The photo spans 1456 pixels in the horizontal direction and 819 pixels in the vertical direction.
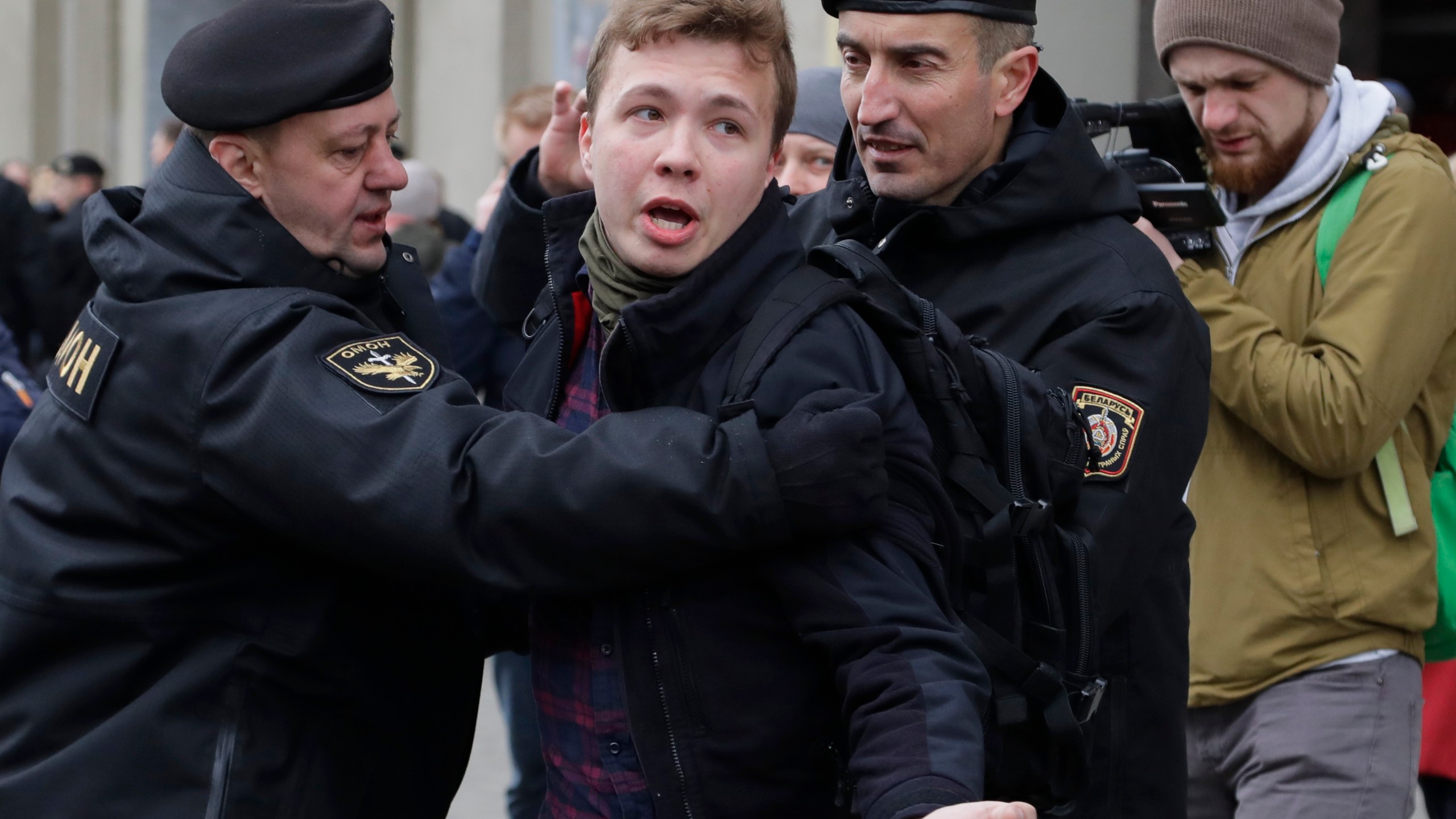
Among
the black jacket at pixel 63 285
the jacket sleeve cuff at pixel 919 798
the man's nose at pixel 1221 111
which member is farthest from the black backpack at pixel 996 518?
the black jacket at pixel 63 285

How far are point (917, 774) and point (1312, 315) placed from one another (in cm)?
181

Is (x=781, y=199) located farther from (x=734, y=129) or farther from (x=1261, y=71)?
(x=1261, y=71)

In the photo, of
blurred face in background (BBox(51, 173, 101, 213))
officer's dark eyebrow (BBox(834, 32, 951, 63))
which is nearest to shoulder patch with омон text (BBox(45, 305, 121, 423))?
officer's dark eyebrow (BBox(834, 32, 951, 63))

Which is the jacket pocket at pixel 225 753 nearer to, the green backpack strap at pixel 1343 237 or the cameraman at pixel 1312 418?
the cameraman at pixel 1312 418

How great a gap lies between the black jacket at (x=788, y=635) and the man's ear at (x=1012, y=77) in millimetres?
733

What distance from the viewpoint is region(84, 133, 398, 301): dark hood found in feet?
6.62

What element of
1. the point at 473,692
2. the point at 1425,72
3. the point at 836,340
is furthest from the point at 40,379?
the point at 1425,72

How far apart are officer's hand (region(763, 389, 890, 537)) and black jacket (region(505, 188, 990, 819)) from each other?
4 centimetres

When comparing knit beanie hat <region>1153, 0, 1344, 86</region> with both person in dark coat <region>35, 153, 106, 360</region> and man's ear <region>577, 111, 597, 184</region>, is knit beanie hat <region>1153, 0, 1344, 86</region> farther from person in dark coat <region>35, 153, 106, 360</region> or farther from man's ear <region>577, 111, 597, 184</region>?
person in dark coat <region>35, 153, 106, 360</region>

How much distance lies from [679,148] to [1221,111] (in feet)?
5.36

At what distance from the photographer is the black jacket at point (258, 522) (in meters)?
1.85

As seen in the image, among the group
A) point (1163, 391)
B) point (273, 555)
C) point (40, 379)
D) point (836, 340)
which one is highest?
point (836, 340)

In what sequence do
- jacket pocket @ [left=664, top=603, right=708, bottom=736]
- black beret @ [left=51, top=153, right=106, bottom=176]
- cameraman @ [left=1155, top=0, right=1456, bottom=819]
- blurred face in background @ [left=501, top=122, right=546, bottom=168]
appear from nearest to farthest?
jacket pocket @ [left=664, top=603, right=708, bottom=736], cameraman @ [left=1155, top=0, right=1456, bottom=819], blurred face in background @ [left=501, top=122, right=546, bottom=168], black beret @ [left=51, top=153, right=106, bottom=176]

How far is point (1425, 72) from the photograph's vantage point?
41.8ft
